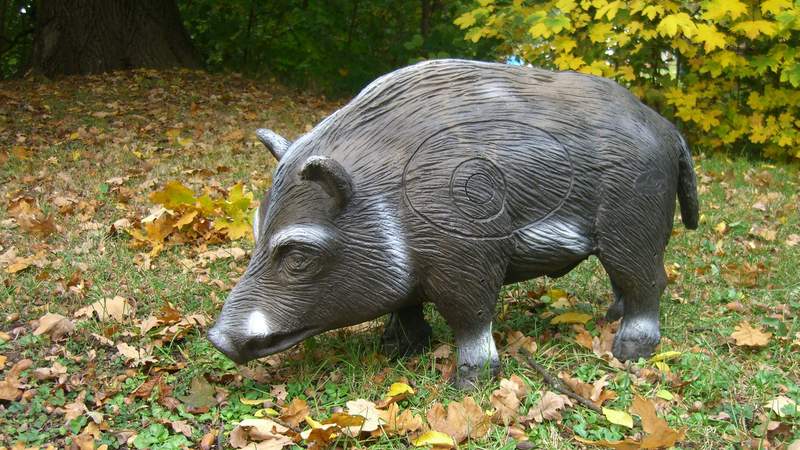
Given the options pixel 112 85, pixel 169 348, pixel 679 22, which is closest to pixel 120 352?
pixel 169 348

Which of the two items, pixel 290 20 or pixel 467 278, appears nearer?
pixel 467 278

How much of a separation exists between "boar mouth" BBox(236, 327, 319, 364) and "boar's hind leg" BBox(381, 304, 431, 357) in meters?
0.55

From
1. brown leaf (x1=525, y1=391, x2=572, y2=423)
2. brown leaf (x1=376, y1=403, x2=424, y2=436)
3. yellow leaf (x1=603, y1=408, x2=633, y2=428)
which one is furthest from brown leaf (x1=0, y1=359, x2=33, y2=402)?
yellow leaf (x1=603, y1=408, x2=633, y2=428)

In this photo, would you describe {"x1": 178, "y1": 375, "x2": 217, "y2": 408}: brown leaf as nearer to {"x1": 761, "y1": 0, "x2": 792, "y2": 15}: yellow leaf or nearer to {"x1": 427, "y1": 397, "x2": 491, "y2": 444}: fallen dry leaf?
{"x1": 427, "y1": 397, "x2": 491, "y2": 444}: fallen dry leaf

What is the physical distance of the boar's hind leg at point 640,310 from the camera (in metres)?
3.30

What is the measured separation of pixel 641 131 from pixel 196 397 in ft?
7.30

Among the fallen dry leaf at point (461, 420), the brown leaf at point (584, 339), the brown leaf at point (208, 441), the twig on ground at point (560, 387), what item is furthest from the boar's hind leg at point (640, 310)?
the brown leaf at point (208, 441)

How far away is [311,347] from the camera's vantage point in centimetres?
355

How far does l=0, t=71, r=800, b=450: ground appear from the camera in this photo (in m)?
2.95

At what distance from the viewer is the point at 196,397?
3176 mm

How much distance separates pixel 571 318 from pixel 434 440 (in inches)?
54.5

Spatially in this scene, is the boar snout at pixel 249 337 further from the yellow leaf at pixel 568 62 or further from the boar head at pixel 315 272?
the yellow leaf at pixel 568 62

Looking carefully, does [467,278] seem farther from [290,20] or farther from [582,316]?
[290,20]

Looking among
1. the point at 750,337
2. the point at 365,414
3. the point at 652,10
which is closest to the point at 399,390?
the point at 365,414
